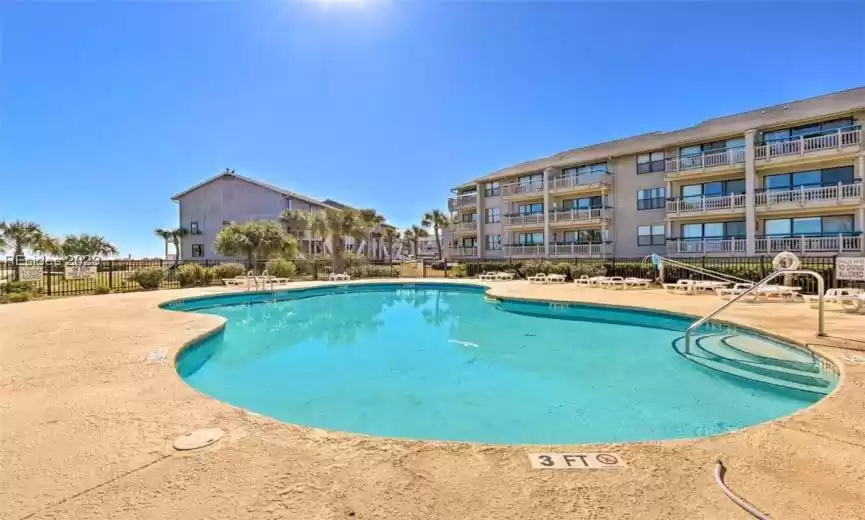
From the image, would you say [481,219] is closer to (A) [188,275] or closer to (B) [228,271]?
(B) [228,271]

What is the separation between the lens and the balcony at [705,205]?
69.7 feet

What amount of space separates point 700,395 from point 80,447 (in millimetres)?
7448

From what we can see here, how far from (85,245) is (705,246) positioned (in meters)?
64.5

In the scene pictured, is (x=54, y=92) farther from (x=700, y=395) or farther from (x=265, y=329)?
(x=700, y=395)

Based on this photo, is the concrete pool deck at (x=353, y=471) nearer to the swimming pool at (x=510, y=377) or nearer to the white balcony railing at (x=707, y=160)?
the swimming pool at (x=510, y=377)

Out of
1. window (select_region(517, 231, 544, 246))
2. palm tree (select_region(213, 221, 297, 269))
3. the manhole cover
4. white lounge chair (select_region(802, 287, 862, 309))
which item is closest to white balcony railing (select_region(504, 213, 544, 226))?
window (select_region(517, 231, 544, 246))

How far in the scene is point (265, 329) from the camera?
1155 cm

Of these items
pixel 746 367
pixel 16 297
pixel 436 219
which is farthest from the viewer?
pixel 436 219

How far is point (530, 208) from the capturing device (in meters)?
31.5

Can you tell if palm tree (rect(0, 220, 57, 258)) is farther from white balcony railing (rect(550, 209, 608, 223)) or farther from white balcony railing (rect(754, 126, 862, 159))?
white balcony railing (rect(754, 126, 862, 159))

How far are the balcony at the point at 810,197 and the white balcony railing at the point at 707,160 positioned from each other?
2.27 m

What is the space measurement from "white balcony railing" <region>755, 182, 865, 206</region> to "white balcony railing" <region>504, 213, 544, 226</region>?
41.9 feet

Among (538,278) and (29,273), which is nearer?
(29,273)

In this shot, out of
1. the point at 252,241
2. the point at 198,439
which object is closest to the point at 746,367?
the point at 198,439
